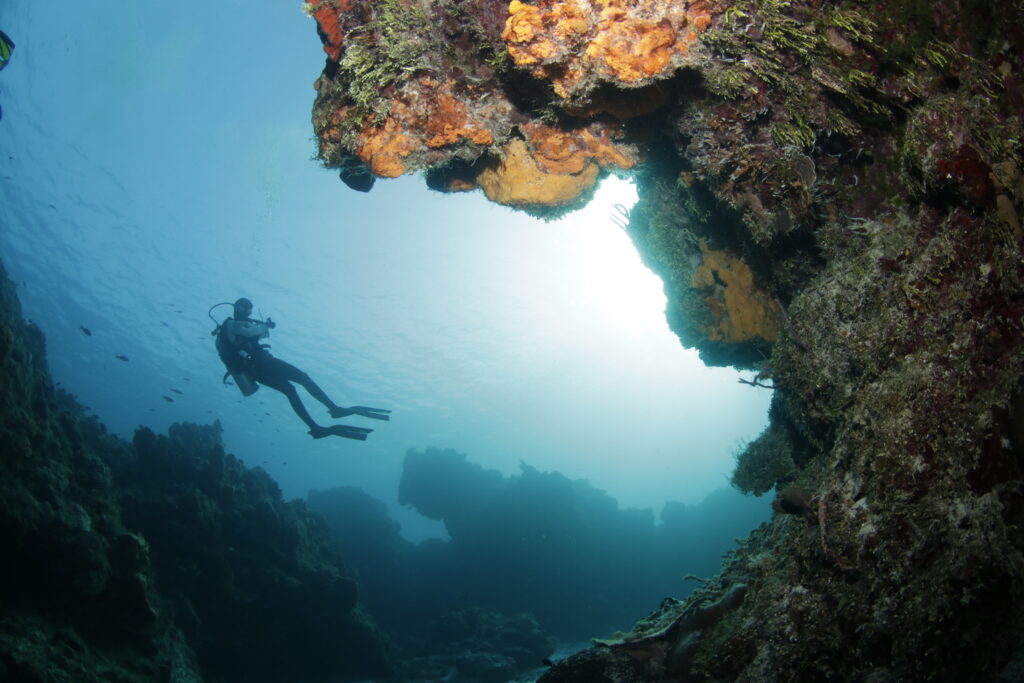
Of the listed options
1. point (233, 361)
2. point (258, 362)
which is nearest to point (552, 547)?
point (258, 362)

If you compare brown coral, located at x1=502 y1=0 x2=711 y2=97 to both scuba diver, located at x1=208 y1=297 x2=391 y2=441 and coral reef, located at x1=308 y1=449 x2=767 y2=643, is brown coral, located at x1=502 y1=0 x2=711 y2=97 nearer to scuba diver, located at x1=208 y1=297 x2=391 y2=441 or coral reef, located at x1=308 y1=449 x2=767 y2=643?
scuba diver, located at x1=208 y1=297 x2=391 y2=441

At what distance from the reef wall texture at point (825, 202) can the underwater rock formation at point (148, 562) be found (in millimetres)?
8567

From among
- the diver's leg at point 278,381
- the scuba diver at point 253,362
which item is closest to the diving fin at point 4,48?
the scuba diver at point 253,362

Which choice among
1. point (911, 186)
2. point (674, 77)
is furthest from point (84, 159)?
point (911, 186)

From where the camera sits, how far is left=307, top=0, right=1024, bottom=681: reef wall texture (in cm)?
244

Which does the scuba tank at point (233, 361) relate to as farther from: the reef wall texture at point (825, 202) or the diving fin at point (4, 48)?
the reef wall texture at point (825, 202)

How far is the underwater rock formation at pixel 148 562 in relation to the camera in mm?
7254

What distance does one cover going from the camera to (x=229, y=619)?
11203 mm

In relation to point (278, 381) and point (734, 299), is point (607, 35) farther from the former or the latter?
point (278, 381)

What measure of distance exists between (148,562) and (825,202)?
39.5 ft

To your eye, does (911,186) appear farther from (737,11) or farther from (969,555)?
(969,555)

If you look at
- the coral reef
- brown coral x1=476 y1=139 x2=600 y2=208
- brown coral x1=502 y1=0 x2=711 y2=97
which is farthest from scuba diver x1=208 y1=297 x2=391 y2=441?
the coral reef

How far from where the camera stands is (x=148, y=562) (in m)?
8.20

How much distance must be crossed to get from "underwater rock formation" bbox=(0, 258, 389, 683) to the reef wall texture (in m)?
8.57
